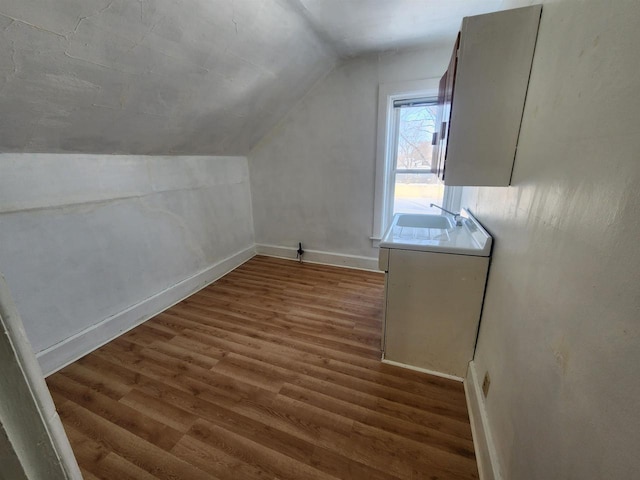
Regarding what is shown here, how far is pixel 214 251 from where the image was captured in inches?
121

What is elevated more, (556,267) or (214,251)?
(556,267)

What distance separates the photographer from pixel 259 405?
150cm

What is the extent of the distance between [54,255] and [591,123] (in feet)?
8.97

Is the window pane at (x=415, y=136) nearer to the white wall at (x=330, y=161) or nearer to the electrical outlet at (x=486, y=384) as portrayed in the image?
the white wall at (x=330, y=161)

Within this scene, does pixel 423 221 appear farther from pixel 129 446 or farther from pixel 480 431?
pixel 129 446

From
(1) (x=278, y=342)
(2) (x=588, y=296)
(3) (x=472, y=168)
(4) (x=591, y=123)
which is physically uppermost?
(4) (x=591, y=123)

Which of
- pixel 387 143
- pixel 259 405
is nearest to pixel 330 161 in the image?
pixel 387 143

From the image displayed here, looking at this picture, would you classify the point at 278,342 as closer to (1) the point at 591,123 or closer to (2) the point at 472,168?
(2) the point at 472,168

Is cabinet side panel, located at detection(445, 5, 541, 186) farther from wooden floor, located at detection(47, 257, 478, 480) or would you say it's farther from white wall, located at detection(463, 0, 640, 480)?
wooden floor, located at detection(47, 257, 478, 480)

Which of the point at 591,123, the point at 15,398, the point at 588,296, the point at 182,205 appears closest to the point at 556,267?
the point at 588,296

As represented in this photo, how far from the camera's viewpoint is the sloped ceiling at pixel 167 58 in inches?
46.1

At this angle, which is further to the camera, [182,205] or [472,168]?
[182,205]

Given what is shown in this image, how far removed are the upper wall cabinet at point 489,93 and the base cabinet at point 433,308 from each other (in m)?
0.50

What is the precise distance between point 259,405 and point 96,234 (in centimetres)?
171
